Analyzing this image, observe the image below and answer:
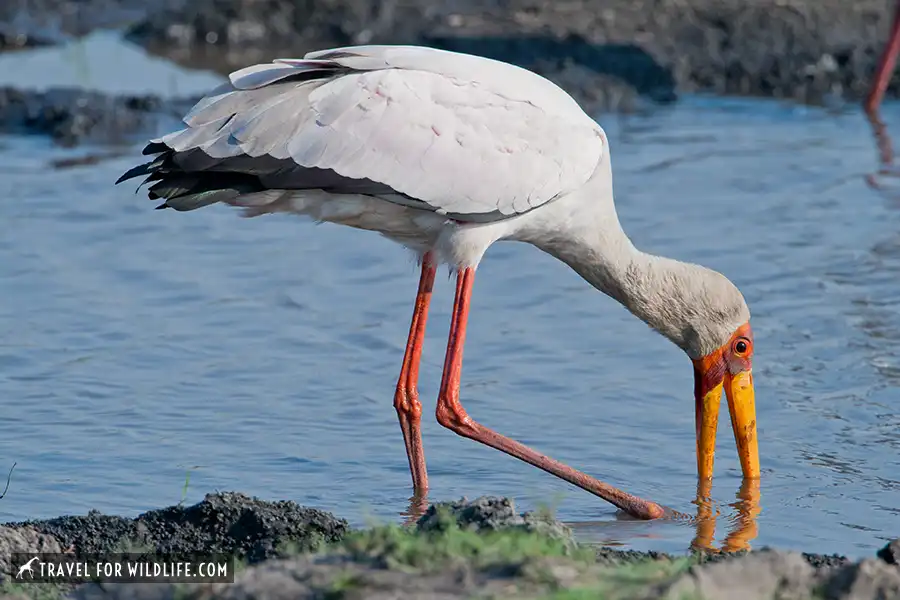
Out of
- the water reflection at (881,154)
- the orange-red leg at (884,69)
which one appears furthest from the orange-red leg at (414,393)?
the orange-red leg at (884,69)

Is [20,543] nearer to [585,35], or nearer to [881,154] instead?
[881,154]

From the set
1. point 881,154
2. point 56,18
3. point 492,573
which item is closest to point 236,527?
point 492,573

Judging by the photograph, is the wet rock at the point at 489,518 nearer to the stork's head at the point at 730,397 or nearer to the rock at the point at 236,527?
the rock at the point at 236,527

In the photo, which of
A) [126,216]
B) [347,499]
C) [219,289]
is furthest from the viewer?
[126,216]

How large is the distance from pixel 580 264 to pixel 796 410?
4.62 feet

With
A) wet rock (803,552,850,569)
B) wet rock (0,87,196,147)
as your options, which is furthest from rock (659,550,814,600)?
wet rock (0,87,196,147)

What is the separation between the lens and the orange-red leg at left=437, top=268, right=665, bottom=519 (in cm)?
548

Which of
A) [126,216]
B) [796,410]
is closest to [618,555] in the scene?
[796,410]

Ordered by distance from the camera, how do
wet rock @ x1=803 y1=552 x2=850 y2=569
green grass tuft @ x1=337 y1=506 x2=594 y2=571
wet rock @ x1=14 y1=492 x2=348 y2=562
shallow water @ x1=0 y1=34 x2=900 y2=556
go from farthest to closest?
shallow water @ x1=0 y1=34 x2=900 y2=556, wet rock @ x1=14 y1=492 x2=348 y2=562, wet rock @ x1=803 y1=552 x2=850 y2=569, green grass tuft @ x1=337 y1=506 x2=594 y2=571

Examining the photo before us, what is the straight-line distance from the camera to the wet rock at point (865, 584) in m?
3.54

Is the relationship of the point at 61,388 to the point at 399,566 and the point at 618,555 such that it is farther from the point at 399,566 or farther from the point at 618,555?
the point at 399,566

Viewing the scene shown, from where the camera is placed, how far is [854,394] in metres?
6.85

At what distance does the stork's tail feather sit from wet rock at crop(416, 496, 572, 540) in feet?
4.81

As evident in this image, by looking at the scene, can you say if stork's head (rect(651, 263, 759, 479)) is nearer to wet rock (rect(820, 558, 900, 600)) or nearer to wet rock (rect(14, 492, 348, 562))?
wet rock (rect(14, 492, 348, 562))
